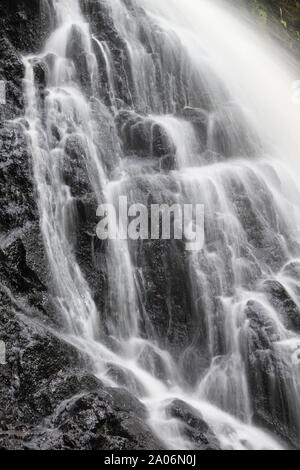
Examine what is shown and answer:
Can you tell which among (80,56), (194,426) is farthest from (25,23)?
(194,426)

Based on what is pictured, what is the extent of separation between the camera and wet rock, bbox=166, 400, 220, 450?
A: 466 cm

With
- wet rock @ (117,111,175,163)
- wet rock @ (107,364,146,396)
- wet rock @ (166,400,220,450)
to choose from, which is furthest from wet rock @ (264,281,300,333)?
wet rock @ (117,111,175,163)

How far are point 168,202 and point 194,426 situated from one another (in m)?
3.84

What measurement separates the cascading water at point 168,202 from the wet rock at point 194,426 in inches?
3.0

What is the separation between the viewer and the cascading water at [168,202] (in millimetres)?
5824

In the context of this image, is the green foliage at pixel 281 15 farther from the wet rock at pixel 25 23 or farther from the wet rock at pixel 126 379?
the wet rock at pixel 126 379

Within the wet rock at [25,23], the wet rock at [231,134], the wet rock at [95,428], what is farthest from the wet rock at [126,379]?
the wet rock at [25,23]

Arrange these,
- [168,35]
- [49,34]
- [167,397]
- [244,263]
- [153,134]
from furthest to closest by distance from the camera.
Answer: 1. [168,35]
2. [49,34]
3. [153,134]
4. [244,263]
5. [167,397]

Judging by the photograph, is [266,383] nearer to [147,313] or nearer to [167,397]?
[167,397]

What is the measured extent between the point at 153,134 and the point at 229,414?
18.2ft

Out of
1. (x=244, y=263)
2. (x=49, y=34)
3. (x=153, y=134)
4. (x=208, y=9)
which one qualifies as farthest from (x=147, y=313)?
(x=208, y=9)

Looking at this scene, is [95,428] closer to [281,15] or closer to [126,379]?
[126,379]

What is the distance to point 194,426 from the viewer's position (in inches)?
193

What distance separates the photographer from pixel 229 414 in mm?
5746
